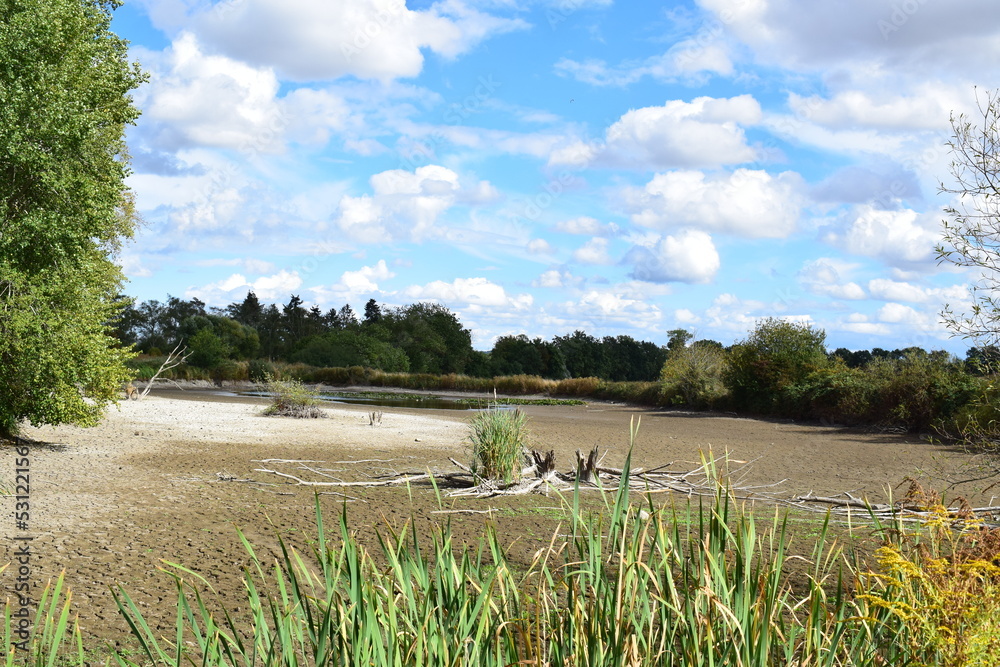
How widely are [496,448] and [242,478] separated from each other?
3.86 m

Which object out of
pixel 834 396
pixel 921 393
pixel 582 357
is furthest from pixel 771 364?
pixel 582 357

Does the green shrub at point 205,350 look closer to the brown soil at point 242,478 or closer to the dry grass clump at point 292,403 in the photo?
the brown soil at point 242,478

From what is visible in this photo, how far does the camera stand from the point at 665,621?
261cm

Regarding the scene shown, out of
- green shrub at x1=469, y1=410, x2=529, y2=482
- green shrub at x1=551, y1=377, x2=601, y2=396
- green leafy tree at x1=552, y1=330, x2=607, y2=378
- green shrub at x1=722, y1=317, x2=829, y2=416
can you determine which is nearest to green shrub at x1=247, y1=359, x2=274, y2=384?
green shrub at x1=551, y1=377, x2=601, y2=396

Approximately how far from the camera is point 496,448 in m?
11.0

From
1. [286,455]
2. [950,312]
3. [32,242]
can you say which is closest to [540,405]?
[286,455]

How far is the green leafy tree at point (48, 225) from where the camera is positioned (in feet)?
42.4

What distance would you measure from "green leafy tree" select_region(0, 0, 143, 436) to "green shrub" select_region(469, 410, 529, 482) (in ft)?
23.6

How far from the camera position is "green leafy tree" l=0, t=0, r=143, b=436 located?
1292cm

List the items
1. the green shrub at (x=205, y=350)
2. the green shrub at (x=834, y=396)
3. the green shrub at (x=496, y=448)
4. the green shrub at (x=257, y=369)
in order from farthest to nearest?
the green shrub at (x=205, y=350) → the green shrub at (x=257, y=369) → the green shrub at (x=834, y=396) → the green shrub at (x=496, y=448)

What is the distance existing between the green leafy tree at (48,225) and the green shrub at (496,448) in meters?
7.20

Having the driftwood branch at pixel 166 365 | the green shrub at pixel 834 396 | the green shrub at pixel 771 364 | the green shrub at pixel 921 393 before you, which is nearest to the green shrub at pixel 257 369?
the driftwood branch at pixel 166 365

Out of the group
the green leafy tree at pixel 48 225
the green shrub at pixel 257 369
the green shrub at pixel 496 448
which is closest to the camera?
the green shrub at pixel 496 448

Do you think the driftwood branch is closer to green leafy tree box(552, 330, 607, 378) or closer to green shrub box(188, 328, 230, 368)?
green shrub box(188, 328, 230, 368)
